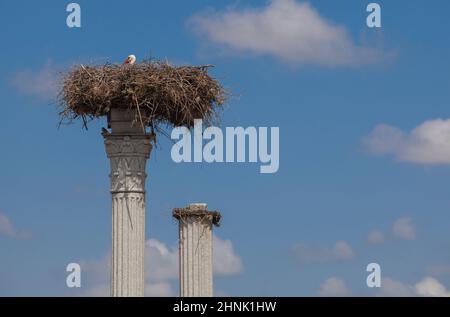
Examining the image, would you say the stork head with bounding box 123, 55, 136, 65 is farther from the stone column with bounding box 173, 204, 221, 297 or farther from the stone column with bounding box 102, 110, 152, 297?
the stone column with bounding box 173, 204, 221, 297

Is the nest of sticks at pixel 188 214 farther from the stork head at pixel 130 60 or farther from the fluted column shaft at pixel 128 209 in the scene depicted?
the stork head at pixel 130 60

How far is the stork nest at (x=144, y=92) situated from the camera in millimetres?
23516

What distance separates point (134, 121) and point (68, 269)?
3.16 metres

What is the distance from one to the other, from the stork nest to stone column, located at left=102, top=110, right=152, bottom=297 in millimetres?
363

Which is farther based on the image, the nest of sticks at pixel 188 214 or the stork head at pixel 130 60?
the nest of sticks at pixel 188 214

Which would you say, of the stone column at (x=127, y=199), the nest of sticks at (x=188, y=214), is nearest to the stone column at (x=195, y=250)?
the nest of sticks at (x=188, y=214)

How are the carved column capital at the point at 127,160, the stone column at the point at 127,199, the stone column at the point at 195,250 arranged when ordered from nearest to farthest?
the stone column at the point at 127,199 → the carved column capital at the point at 127,160 → the stone column at the point at 195,250

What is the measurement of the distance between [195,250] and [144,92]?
14.1 feet

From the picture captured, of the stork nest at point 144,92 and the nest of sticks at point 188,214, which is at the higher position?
the stork nest at point 144,92

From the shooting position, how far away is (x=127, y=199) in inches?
920

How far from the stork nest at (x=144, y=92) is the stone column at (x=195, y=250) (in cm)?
267
